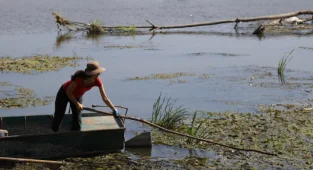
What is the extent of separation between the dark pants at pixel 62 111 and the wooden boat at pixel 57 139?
0.67 ft

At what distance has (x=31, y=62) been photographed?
703 inches

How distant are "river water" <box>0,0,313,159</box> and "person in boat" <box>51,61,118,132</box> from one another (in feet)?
9.57

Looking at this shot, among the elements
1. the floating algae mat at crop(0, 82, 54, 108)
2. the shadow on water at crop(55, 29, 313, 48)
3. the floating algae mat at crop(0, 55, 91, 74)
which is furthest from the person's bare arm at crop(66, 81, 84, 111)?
the shadow on water at crop(55, 29, 313, 48)

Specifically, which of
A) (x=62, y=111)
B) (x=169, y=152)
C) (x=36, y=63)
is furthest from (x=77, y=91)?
(x=36, y=63)

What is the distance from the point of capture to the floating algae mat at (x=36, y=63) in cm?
1678

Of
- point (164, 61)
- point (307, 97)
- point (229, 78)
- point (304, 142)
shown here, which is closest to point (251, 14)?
point (164, 61)

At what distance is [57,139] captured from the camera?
853 centimetres

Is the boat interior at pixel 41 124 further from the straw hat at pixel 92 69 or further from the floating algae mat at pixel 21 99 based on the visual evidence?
the floating algae mat at pixel 21 99

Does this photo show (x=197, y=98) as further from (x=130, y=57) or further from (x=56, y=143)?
(x=130, y=57)

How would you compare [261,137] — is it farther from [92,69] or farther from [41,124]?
[41,124]

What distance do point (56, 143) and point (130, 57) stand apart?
1141 cm

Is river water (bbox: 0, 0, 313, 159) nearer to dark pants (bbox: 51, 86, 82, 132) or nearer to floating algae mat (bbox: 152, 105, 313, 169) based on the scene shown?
floating algae mat (bbox: 152, 105, 313, 169)

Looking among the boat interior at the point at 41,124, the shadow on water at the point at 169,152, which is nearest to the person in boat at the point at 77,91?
the boat interior at the point at 41,124

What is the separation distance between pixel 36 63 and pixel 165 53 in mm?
5091
